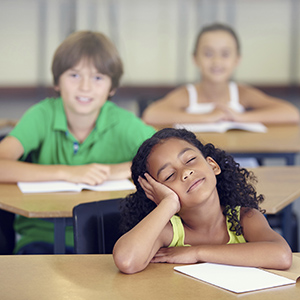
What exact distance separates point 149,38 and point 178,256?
24.1 ft

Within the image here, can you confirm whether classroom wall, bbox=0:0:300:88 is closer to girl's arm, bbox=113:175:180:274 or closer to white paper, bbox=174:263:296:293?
girl's arm, bbox=113:175:180:274

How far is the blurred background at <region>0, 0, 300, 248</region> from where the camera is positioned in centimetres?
841

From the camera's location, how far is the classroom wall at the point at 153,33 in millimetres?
8406

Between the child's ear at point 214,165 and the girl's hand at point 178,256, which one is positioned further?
the child's ear at point 214,165

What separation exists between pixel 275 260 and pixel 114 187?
952 millimetres

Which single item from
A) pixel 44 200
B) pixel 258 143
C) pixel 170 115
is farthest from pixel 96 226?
pixel 170 115

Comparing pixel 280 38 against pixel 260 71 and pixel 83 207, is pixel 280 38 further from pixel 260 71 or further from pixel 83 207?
pixel 83 207

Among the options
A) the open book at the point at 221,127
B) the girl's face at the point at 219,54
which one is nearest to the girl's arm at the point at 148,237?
the open book at the point at 221,127

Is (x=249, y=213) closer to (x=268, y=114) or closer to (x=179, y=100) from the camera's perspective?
(x=268, y=114)

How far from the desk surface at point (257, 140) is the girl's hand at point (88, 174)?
67cm

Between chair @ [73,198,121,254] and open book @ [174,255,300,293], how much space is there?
44 centimetres

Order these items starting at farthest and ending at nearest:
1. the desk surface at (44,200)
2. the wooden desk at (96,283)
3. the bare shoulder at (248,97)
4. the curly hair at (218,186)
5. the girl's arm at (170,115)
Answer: the bare shoulder at (248,97) < the girl's arm at (170,115) < the desk surface at (44,200) < the curly hair at (218,186) < the wooden desk at (96,283)

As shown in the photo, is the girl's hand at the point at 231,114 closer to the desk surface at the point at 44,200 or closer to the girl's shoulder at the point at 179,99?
the girl's shoulder at the point at 179,99

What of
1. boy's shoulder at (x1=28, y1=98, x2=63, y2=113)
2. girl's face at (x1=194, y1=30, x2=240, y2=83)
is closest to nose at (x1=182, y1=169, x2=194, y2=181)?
boy's shoulder at (x1=28, y1=98, x2=63, y2=113)
